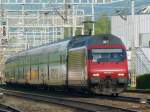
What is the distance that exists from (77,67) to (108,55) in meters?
2.12

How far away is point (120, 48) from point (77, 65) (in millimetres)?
2497

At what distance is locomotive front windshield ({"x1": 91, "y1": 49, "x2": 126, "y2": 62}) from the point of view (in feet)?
106

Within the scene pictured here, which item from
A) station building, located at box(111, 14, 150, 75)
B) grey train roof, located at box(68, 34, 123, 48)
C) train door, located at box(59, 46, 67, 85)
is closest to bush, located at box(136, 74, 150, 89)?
train door, located at box(59, 46, 67, 85)

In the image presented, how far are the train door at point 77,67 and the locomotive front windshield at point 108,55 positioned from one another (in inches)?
20.2

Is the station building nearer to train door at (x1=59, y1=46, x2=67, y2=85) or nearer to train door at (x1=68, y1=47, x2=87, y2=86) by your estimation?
train door at (x1=59, y1=46, x2=67, y2=85)

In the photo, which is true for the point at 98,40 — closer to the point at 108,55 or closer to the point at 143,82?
the point at 108,55

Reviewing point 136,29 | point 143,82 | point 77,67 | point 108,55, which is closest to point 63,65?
point 77,67

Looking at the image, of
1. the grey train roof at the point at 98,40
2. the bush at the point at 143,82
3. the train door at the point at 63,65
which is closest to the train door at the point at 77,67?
the grey train roof at the point at 98,40

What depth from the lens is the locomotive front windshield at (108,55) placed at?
32.4 m

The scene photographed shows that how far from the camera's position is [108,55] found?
32594mm

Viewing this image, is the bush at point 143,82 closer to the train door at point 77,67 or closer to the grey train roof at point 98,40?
the train door at point 77,67

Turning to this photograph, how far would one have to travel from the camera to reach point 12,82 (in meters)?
62.9

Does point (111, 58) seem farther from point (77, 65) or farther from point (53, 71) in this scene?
point (53, 71)

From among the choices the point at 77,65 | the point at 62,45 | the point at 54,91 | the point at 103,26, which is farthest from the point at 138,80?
the point at 103,26
